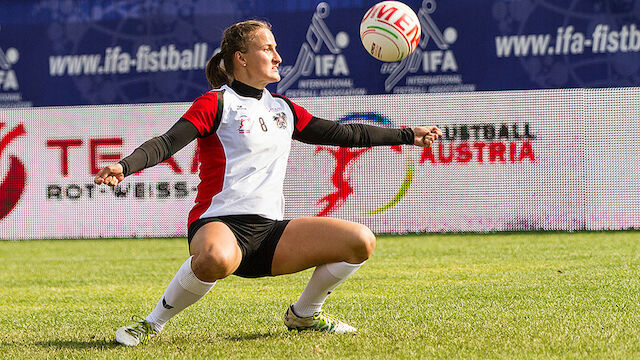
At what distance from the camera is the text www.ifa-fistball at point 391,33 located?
16.7 feet

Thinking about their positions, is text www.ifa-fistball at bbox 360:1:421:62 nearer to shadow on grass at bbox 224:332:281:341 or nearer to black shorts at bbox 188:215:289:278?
black shorts at bbox 188:215:289:278

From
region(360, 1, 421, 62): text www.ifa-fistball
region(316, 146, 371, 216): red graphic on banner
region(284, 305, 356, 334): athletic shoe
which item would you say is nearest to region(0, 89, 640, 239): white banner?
region(316, 146, 371, 216): red graphic on banner

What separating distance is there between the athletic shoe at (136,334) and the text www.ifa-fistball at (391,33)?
2.25 m

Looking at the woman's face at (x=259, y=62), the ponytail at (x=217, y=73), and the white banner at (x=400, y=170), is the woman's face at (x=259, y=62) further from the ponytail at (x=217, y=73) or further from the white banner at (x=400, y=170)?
the white banner at (x=400, y=170)

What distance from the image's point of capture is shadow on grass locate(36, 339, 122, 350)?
3838mm

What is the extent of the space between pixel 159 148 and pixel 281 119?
69cm

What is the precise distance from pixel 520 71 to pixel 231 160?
10959mm

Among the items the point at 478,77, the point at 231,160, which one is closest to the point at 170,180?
the point at 478,77

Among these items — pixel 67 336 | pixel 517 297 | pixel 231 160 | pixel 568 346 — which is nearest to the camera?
pixel 568 346

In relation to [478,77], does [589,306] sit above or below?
below

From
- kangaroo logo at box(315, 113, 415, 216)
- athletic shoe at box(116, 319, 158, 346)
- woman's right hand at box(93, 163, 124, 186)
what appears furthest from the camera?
kangaroo logo at box(315, 113, 415, 216)

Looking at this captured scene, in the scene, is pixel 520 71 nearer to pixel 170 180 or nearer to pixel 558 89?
pixel 558 89

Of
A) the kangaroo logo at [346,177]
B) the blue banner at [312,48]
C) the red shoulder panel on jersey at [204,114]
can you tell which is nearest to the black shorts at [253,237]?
the red shoulder panel on jersey at [204,114]

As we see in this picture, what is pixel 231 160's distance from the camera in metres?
3.80
